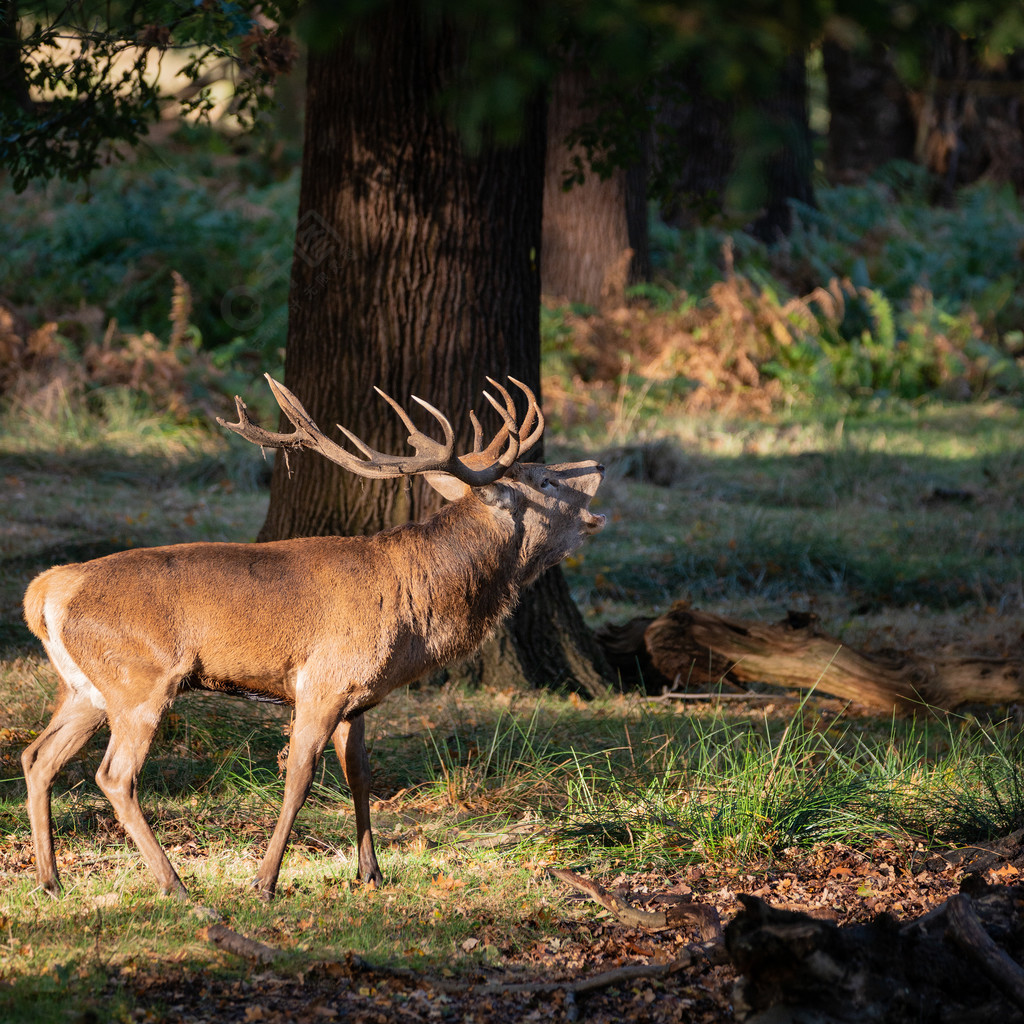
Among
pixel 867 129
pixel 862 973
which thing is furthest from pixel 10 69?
pixel 867 129

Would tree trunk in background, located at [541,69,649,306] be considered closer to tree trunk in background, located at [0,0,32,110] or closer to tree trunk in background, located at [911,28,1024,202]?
tree trunk in background, located at [0,0,32,110]

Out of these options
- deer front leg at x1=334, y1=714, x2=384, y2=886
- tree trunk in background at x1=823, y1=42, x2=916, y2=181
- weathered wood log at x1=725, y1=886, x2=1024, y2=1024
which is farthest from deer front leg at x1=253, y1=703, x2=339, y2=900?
tree trunk in background at x1=823, y1=42, x2=916, y2=181

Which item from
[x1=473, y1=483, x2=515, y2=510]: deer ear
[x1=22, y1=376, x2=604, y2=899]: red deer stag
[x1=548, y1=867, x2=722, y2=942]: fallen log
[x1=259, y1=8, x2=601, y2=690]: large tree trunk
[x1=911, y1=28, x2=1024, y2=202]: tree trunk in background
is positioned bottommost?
[x1=548, y1=867, x2=722, y2=942]: fallen log

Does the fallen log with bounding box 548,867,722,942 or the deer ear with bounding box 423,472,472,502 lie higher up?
the deer ear with bounding box 423,472,472,502

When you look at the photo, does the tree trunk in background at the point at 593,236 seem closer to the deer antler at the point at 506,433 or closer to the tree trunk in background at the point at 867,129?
the deer antler at the point at 506,433

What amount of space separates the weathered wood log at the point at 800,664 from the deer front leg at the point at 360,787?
2799mm

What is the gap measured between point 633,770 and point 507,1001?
214 cm

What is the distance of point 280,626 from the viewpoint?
4.43 m

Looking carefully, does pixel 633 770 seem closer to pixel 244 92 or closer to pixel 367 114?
pixel 367 114

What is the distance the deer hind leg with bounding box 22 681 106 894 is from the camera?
14.3ft

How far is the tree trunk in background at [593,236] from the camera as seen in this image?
1563cm

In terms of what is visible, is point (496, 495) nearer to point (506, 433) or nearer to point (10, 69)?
point (506, 433)

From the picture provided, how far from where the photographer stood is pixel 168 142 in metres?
21.8

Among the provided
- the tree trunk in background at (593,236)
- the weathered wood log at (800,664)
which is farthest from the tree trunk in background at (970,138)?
the weathered wood log at (800,664)
